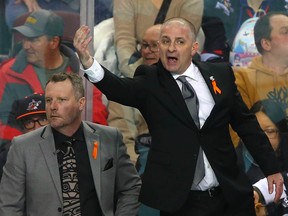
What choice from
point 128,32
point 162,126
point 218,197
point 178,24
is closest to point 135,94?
point 162,126

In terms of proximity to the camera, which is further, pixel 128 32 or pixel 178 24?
pixel 128 32

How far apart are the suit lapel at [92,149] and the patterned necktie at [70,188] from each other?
11cm

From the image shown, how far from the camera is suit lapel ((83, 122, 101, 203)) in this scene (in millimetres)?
4211

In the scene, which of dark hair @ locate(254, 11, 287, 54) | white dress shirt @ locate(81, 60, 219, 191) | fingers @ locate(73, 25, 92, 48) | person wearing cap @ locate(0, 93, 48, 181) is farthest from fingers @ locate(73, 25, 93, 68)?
dark hair @ locate(254, 11, 287, 54)

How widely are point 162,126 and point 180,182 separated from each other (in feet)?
1.08

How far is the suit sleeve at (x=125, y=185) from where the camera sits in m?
4.34

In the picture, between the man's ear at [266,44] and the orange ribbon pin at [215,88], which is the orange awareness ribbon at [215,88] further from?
the man's ear at [266,44]

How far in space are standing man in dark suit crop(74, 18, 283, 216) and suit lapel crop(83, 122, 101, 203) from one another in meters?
0.29

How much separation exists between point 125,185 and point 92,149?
33 centimetres

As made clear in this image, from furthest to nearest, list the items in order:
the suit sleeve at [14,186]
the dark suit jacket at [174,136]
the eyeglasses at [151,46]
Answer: the eyeglasses at [151,46] → the suit sleeve at [14,186] → the dark suit jacket at [174,136]

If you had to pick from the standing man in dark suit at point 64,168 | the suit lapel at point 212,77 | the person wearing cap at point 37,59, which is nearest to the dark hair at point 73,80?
the standing man in dark suit at point 64,168

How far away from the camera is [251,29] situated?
224 inches

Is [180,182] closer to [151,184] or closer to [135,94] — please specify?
[151,184]

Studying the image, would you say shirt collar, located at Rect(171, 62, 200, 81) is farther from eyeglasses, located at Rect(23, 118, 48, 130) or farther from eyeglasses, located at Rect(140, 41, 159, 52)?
eyeglasses, located at Rect(23, 118, 48, 130)
